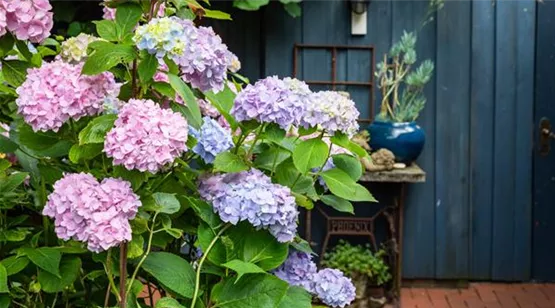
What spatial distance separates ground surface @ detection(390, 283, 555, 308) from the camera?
4.49 m

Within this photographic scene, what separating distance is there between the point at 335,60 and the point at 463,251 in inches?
52.7

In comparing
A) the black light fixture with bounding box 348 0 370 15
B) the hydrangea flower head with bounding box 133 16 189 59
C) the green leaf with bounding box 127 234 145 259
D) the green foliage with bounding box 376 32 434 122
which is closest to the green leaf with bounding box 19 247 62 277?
the green leaf with bounding box 127 234 145 259

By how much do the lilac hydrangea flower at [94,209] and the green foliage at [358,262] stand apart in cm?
327

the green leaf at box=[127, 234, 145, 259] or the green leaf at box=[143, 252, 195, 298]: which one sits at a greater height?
the green leaf at box=[127, 234, 145, 259]

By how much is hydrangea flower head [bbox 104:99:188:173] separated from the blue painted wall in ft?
12.0

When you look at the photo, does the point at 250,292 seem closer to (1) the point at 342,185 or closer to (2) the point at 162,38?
(1) the point at 342,185

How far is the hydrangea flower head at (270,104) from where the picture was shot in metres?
1.26

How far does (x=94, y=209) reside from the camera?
1088 millimetres

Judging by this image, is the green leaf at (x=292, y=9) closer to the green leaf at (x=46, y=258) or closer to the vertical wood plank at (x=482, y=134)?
the vertical wood plank at (x=482, y=134)

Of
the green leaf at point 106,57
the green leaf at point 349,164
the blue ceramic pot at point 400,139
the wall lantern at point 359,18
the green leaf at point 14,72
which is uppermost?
the wall lantern at point 359,18

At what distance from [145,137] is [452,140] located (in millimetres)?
3885

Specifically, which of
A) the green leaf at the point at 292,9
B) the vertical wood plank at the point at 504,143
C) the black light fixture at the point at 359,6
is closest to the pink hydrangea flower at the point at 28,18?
the green leaf at the point at 292,9

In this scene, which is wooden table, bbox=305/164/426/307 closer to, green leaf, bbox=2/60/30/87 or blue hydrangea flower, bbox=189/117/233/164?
blue hydrangea flower, bbox=189/117/233/164

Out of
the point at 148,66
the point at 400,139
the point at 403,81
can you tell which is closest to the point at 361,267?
the point at 400,139
